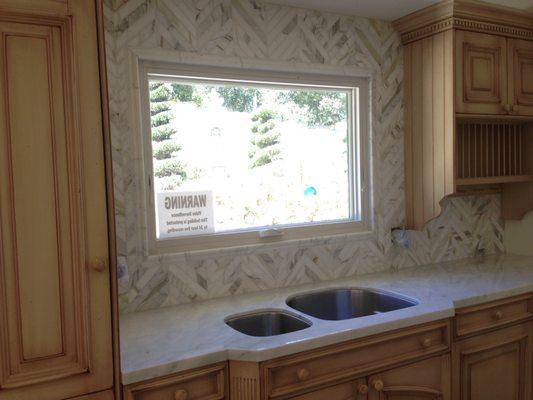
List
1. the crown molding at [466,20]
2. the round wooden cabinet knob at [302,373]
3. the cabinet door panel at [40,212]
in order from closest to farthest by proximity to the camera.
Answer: the cabinet door panel at [40,212] < the round wooden cabinet knob at [302,373] < the crown molding at [466,20]

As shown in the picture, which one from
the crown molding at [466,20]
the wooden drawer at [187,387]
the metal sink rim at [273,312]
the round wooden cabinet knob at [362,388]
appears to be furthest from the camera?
the crown molding at [466,20]

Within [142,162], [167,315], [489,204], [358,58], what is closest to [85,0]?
[142,162]

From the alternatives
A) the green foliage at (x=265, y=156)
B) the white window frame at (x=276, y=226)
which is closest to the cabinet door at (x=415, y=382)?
the white window frame at (x=276, y=226)

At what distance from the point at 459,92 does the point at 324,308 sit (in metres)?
1.28

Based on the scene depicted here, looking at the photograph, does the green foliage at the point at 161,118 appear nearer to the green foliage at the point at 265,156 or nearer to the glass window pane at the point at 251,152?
the glass window pane at the point at 251,152

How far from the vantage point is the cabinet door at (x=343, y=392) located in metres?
1.76

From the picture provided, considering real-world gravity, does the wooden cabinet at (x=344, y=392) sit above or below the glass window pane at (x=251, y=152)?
below

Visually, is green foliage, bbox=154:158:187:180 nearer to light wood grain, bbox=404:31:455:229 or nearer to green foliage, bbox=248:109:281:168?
green foliage, bbox=248:109:281:168

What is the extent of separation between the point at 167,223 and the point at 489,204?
210 centimetres

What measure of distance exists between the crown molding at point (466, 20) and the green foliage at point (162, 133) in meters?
1.41

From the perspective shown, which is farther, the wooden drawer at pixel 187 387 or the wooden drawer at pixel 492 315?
the wooden drawer at pixel 492 315

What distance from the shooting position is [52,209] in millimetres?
1349

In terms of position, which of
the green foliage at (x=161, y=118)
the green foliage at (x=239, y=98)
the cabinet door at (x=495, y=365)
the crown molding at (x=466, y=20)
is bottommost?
the cabinet door at (x=495, y=365)

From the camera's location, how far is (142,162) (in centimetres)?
211
